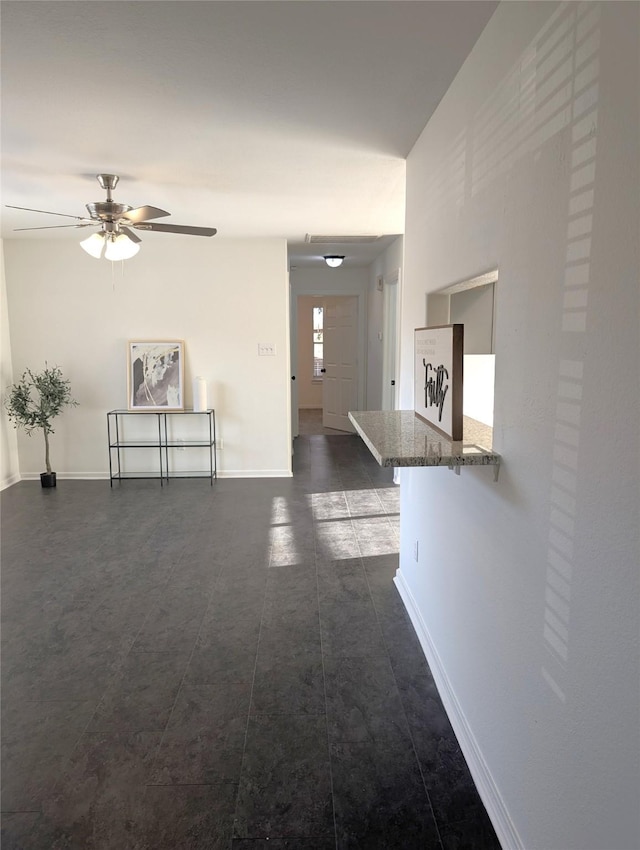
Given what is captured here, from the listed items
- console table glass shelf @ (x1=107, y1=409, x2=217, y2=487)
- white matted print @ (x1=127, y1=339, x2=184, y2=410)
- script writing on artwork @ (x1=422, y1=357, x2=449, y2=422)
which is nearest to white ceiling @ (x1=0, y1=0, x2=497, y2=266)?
script writing on artwork @ (x1=422, y1=357, x2=449, y2=422)

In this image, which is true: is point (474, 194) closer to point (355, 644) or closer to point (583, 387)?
point (583, 387)

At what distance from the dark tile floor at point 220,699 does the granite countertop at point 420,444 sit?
42.4 inches

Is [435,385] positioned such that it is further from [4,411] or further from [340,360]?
[340,360]

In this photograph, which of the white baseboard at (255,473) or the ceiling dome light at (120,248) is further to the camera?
the white baseboard at (255,473)

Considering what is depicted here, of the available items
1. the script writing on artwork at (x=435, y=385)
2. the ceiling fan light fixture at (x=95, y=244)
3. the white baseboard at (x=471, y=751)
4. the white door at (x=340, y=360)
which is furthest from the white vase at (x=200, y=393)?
the script writing on artwork at (x=435, y=385)

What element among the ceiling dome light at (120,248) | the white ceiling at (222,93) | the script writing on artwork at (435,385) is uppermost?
the white ceiling at (222,93)

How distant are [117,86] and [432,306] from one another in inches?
60.6

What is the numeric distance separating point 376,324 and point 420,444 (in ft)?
17.6

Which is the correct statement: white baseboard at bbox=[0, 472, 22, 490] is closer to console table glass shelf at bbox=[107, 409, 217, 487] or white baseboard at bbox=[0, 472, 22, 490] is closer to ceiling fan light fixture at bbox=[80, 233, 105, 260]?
console table glass shelf at bbox=[107, 409, 217, 487]

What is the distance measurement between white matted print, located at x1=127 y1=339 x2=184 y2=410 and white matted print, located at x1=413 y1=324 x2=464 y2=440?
358cm

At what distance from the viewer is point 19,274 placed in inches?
209

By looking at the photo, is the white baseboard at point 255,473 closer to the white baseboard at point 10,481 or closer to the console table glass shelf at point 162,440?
the console table glass shelf at point 162,440

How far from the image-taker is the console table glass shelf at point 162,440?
5574 mm

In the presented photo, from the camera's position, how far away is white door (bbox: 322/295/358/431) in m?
7.94
